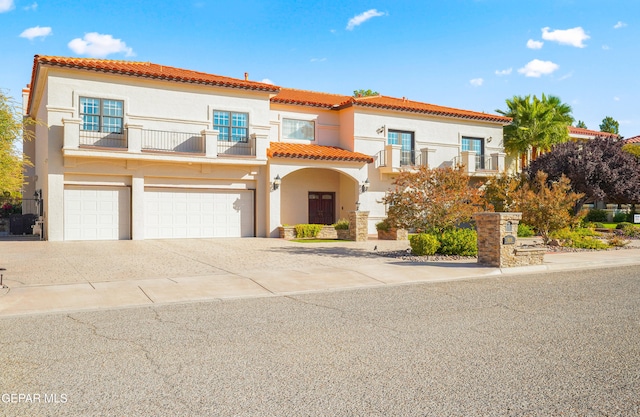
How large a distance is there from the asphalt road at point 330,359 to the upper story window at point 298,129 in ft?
61.7

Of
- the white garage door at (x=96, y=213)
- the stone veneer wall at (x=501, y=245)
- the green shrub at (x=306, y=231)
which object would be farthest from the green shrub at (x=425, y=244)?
the white garage door at (x=96, y=213)

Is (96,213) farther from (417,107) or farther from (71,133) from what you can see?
(417,107)

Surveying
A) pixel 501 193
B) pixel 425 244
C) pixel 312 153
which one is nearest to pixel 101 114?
pixel 312 153

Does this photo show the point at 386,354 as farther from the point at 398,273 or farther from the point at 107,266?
the point at 107,266

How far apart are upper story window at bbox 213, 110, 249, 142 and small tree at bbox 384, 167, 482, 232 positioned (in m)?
9.74

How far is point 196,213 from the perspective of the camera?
23.3 m

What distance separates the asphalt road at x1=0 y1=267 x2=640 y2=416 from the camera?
442 centimetres

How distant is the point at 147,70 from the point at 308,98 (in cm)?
966

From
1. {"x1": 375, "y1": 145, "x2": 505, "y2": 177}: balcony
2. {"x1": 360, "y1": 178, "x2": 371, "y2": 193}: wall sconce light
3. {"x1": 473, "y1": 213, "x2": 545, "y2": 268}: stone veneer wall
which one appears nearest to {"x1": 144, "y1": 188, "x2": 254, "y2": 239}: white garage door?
{"x1": 360, "y1": 178, "x2": 371, "y2": 193}: wall sconce light

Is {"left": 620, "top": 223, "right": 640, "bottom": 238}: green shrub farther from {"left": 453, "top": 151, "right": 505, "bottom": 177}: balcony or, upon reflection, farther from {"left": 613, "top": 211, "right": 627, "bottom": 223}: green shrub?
{"left": 613, "top": 211, "right": 627, "bottom": 223}: green shrub

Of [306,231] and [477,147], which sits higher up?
[477,147]

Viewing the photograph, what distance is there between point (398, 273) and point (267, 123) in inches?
547

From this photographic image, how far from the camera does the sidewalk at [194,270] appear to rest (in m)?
9.51

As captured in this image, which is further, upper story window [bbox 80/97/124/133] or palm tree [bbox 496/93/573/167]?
palm tree [bbox 496/93/573/167]
